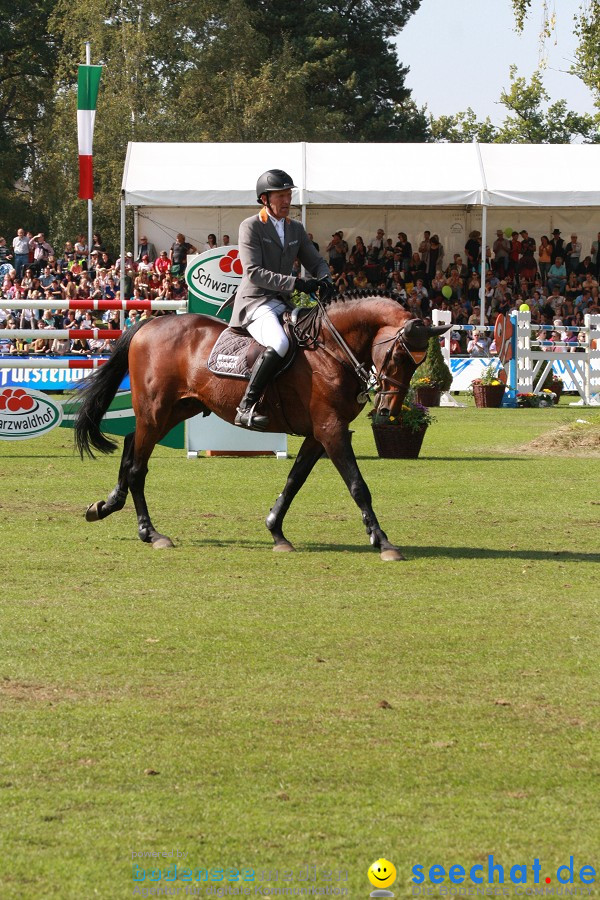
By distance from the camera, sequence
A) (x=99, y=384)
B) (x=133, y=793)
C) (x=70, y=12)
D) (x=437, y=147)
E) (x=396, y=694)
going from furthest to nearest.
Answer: (x=70, y=12) → (x=437, y=147) → (x=99, y=384) → (x=396, y=694) → (x=133, y=793)

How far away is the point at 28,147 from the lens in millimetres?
68188

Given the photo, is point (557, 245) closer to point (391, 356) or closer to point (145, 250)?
point (145, 250)

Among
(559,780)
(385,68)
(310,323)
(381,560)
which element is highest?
(385,68)

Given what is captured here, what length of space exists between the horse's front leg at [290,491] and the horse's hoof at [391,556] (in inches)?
28.7

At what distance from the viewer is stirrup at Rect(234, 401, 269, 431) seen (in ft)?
30.1

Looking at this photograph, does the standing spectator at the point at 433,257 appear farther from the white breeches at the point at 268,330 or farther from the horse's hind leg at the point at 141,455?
the white breeches at the point at 268,330

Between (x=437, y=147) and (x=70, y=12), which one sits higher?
(x=70, y=12)

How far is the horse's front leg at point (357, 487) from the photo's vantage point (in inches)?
344

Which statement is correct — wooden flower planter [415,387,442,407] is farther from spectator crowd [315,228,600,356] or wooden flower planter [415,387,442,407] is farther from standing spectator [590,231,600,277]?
standing spectator [590,231,600,277]

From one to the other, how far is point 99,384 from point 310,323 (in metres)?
2.01

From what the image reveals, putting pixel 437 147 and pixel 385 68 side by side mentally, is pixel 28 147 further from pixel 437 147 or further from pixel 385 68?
pixel 437 147

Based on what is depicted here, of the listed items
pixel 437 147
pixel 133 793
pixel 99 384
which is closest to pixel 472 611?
pixel 133 793

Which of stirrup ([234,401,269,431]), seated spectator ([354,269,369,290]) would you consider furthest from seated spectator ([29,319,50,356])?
stirrup ([234,401,269,431])

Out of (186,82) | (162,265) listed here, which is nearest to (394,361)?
(162,265)
